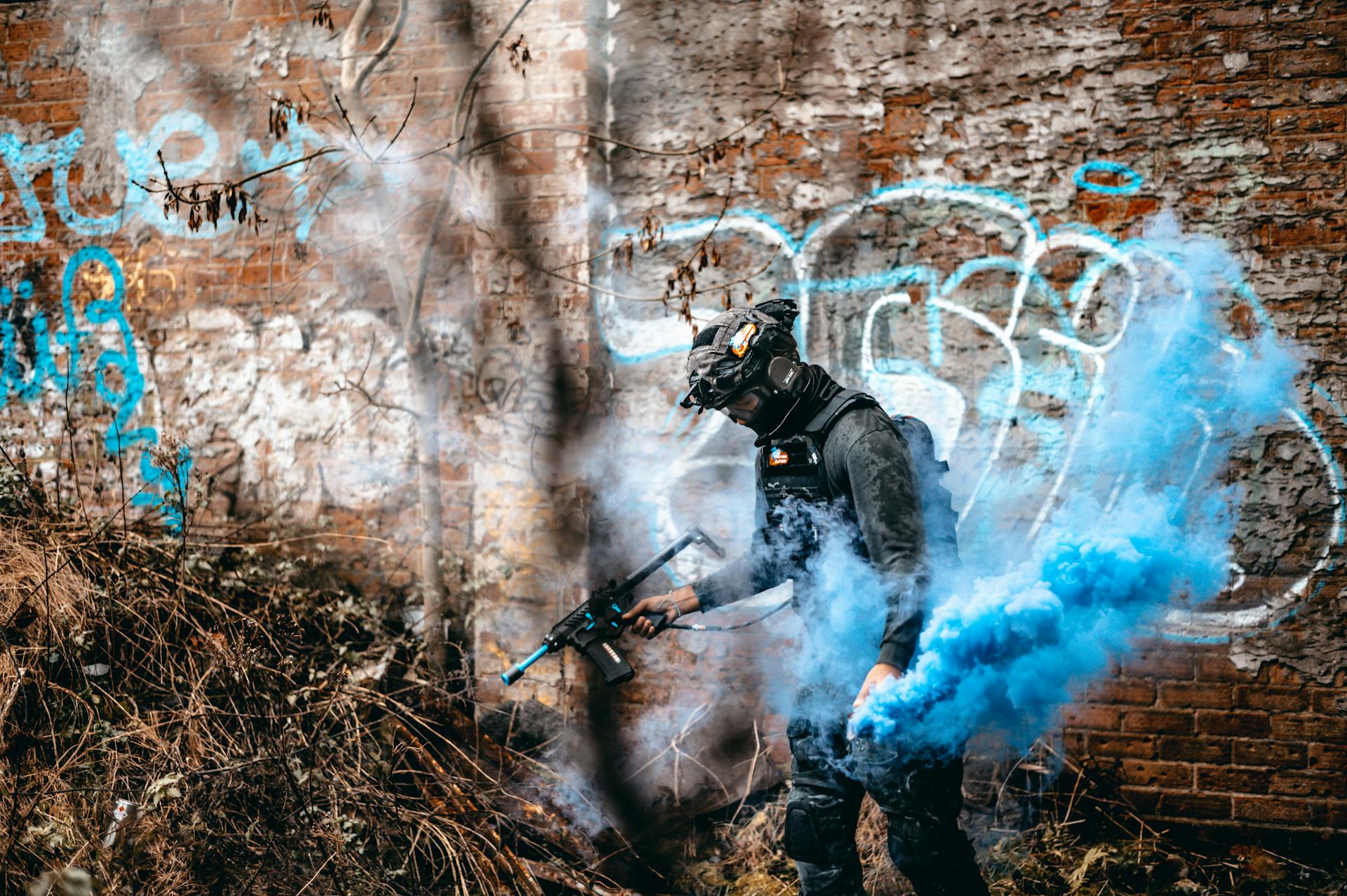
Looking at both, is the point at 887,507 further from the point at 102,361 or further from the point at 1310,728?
the point at 102,361

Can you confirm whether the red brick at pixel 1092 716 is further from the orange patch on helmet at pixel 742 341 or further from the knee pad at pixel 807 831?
the orange patch on helmet at pixel 742 341

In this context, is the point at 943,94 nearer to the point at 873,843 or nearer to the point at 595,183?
the point at 595,183

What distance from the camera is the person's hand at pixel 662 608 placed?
9.94ft

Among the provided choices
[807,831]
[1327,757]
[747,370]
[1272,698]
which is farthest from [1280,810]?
[747,370]

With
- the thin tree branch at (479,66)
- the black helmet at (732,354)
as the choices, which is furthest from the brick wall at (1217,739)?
the thin tree branch at (479,66)

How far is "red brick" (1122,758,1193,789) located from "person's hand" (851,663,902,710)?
6.01 ft

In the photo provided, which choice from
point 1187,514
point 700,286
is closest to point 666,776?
point 700,286

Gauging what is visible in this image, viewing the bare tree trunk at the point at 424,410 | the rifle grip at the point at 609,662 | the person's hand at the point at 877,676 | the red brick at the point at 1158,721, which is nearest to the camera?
the person's hand at the point at 877,676

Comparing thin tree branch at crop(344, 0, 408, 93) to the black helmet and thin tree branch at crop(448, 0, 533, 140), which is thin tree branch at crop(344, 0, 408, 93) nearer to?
thin tree branch at crop(448, 0, 533, 140)

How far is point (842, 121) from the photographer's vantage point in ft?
12.3

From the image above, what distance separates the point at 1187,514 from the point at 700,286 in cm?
208

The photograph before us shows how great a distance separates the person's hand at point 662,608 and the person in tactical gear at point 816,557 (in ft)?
0.60

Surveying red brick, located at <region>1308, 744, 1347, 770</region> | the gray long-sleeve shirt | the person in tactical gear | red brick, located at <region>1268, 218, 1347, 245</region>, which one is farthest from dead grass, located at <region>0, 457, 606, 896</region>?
red brick, located at <region>1268, 218, 1347, 245</region>

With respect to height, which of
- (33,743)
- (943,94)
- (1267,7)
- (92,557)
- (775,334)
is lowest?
(33,743)
